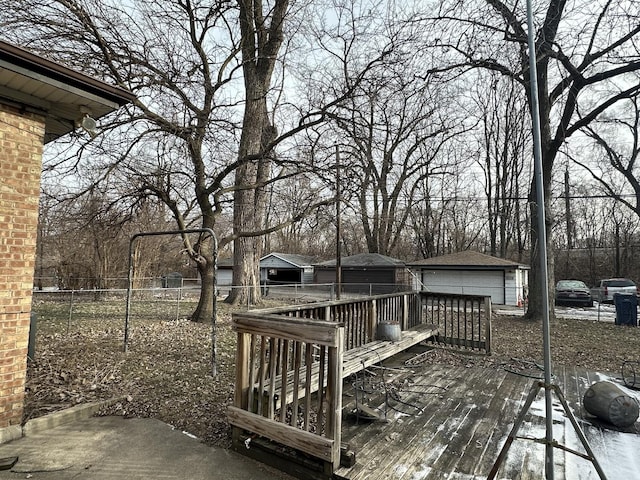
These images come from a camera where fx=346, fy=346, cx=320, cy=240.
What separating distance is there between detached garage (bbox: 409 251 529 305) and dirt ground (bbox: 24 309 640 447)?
10043 mm

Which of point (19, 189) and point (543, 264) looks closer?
point (543, 264)

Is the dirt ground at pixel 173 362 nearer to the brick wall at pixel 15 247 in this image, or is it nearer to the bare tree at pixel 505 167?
the brick wall at pixel 15 247

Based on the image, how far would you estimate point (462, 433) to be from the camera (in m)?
3.35

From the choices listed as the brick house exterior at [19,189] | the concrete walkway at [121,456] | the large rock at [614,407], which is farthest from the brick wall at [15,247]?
the large rock at [614,407]

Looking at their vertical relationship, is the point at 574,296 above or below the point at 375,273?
below

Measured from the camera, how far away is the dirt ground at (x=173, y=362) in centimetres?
392

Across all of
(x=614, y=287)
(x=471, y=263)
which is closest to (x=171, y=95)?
(x=471, y=263)

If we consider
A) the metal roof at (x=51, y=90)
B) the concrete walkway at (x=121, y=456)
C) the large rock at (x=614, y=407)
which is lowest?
the concrete walkway at (x=121, y=456)

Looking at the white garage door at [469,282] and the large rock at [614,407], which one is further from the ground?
the white garage door at [469,282]

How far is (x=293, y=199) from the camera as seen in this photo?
31.9ft

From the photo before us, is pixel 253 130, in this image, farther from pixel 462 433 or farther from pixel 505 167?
pixel 505 167

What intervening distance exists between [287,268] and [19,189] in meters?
28.2

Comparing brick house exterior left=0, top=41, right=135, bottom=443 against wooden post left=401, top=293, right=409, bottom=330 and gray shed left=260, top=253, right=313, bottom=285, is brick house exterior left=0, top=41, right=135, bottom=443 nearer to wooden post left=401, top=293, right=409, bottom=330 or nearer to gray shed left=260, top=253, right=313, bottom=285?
wooden post left=401, top=293, right=409, bottom=330

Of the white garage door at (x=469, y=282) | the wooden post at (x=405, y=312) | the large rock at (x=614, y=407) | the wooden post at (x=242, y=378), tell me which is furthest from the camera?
the white garage door at (x=469, y=282)
